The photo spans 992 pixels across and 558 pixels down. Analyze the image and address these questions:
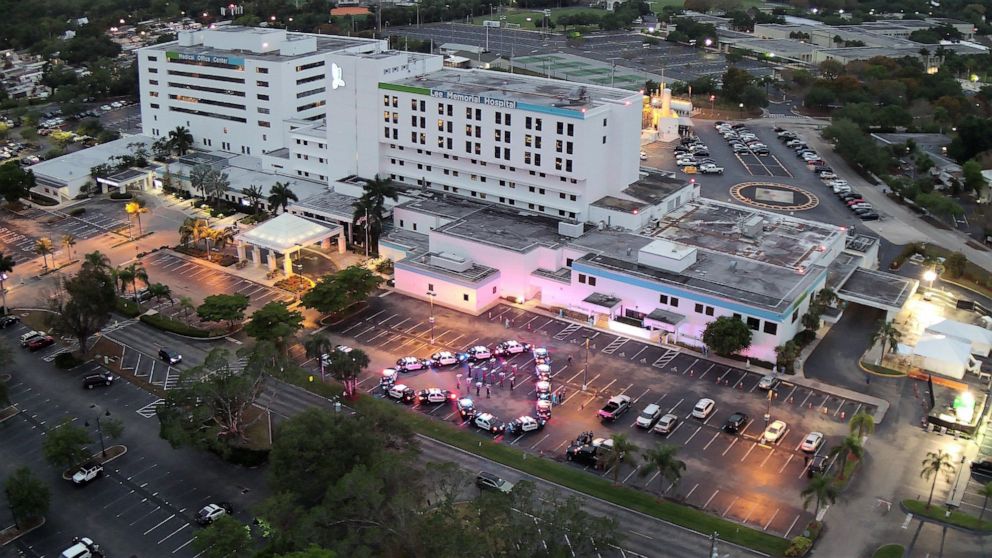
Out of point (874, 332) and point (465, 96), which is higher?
point (465, 96)

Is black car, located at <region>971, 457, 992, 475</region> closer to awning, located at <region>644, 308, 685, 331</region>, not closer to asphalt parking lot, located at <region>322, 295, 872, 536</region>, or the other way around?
asphalt parking lot, located at <region>322, 295, 872, 536</region>

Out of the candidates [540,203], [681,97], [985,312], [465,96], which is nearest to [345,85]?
[465,96]

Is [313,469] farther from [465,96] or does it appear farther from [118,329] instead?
[465,96]

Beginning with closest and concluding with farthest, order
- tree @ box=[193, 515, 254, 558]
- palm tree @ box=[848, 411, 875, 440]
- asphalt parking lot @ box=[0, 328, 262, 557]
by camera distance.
A: tree @ box=[193, 515, 254, 558]
asphalt parking lot @ box=[0, 328, 262, 557]
palm tree @ box=[848, 411, 875, 440]

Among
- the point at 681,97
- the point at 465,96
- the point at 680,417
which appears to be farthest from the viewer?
the point at 681,97

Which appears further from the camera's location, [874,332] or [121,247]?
[121,247]

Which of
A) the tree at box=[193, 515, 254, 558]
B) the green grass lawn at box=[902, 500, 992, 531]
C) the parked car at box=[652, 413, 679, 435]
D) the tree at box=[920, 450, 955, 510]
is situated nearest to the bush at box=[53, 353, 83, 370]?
the tree at box=[193, 515, 254, 558]

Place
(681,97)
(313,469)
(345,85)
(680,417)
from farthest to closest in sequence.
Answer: (681,97), (345,85), (680,417), (313,469)

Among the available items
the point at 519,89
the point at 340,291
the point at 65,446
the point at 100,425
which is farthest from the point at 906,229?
the point at 65,446
